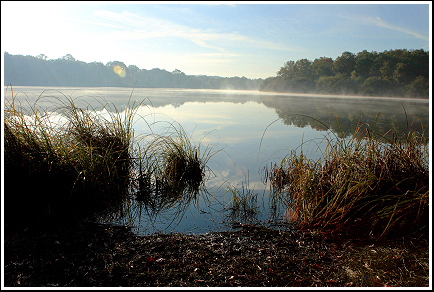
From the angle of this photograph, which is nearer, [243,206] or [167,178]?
[243,206]

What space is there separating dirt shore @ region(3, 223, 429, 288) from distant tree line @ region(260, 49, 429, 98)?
2772 cm

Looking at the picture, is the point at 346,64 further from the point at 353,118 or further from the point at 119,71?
the point at 119,71

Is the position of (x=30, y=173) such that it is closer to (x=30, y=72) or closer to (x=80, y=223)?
(x=80, y=223)

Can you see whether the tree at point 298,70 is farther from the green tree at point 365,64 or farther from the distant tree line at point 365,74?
the green tree at point 365,64

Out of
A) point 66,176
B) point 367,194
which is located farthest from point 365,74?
point 66,176

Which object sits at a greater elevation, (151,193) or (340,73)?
(340,73)

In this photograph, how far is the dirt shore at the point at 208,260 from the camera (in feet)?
5.35

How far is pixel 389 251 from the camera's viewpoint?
1.96 m

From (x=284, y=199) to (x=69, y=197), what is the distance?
2.02m

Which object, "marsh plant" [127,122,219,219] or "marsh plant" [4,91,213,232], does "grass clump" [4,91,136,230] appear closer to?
"marsh plant" [4,91,213,232]

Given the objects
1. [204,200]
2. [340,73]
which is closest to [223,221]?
[204,200]

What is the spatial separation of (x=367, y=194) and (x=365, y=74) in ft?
100

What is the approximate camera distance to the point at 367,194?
259cm

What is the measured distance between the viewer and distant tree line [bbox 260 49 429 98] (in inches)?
1008
